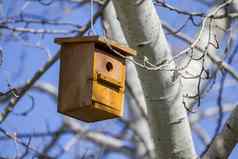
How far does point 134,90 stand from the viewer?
4.73 meters

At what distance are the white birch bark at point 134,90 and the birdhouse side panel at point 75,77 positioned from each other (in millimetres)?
598

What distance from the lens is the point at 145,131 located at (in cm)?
534

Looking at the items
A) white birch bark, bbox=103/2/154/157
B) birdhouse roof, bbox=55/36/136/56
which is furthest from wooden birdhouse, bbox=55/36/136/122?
white birch bark, bbox=103/2/154/157

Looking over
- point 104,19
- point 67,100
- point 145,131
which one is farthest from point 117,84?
point 145,131

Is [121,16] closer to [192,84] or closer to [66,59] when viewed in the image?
[66,59]

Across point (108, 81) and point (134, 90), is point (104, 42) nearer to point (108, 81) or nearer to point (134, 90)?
point (108, 81)

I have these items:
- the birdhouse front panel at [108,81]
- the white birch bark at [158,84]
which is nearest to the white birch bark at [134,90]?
the birdhouse front panel at [108,81]

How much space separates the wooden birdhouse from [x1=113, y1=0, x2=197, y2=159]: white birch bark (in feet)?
0.25

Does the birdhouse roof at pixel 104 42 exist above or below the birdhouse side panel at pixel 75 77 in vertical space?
above

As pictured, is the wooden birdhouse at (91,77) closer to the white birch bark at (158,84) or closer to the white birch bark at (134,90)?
the white birch bark at (158,84)

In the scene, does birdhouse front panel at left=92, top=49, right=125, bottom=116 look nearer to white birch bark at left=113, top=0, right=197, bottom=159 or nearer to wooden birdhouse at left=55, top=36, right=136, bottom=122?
wooden birdhouse at left=55, top=36, right=136, bottom=122

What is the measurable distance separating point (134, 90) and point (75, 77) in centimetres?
199

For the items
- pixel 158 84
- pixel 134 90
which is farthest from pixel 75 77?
pixel 134 90

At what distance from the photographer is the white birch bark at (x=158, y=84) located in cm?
255
